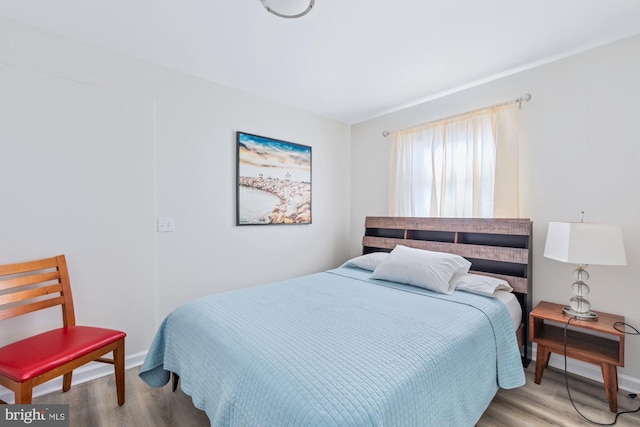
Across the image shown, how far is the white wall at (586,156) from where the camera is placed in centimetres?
200

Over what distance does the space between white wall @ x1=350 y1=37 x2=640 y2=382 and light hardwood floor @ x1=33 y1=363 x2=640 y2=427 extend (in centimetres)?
45

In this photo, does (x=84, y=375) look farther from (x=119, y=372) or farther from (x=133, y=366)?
(x=119, y=372)

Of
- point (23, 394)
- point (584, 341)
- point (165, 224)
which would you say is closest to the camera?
point (23, 394)

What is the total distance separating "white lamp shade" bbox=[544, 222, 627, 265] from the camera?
1790 mm

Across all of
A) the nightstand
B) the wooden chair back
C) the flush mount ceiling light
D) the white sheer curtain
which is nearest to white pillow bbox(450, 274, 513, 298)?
the nightstand

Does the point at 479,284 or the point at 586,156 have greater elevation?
the point at 586,156

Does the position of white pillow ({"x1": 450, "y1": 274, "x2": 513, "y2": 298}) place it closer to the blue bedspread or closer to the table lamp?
the blue bedspread

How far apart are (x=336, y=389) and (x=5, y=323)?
7.21 feet

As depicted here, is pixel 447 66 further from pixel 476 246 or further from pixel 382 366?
pixel 382 366

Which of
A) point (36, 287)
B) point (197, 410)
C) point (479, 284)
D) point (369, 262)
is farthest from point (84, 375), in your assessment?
point (479, 284)

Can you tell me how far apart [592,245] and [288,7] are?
7.73ft

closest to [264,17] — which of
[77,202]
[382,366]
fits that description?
[77,202]

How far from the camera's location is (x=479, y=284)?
2162 millimetres

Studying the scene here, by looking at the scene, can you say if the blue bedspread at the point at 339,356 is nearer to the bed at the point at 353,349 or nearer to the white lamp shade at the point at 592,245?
the bed at the point at 353,349
